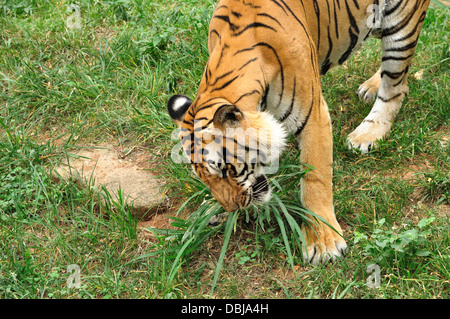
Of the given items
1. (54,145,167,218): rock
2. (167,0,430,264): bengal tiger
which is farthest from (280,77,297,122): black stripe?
(54,145,167,218): rock

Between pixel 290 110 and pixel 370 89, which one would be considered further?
pixel 370 89

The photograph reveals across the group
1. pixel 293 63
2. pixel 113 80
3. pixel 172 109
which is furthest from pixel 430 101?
pixel 113 80

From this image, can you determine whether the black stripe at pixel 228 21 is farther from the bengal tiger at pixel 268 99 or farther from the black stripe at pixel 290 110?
the black stripe at pixel 290 110

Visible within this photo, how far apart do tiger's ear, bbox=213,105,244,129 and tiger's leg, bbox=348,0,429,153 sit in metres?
1.67

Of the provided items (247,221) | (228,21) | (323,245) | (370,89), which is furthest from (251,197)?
(370,89)

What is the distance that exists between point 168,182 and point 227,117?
55.6 inches

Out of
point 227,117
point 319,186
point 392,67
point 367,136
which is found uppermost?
point 392,67

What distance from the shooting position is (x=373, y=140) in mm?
4273

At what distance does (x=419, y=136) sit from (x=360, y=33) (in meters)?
0.94

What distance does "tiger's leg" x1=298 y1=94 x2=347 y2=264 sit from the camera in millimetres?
3420

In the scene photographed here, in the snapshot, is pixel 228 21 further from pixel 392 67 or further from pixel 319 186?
pixel 392 67

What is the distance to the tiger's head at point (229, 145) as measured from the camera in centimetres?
292

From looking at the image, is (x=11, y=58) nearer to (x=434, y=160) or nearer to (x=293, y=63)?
(x=293, y=63)

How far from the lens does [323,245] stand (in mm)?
3523
